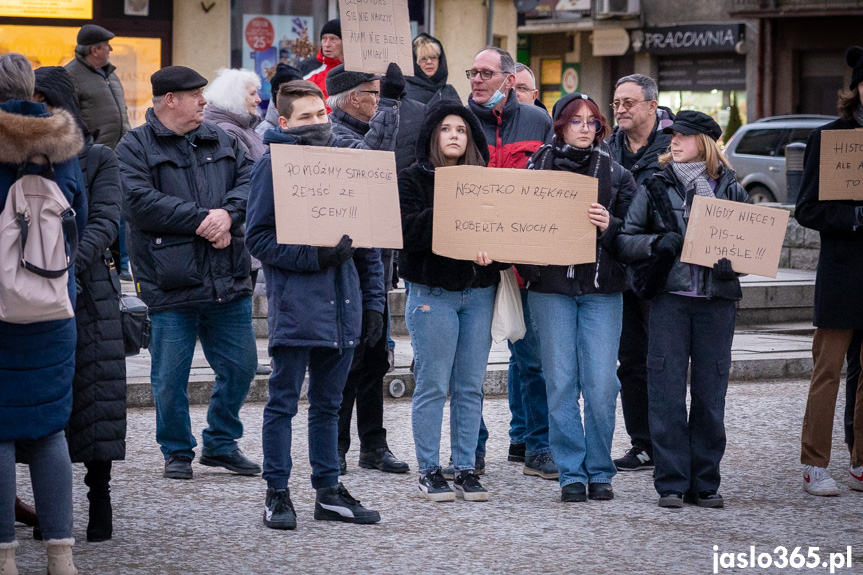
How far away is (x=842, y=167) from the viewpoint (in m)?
6.38

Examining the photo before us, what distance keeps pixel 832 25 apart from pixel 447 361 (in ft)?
85.6

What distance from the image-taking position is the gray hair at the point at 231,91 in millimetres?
7887

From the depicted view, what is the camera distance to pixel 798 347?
34.5 ft

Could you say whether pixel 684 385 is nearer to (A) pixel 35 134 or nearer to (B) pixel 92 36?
(A) pixel 35 134

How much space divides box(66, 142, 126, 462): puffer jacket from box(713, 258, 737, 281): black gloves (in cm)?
274

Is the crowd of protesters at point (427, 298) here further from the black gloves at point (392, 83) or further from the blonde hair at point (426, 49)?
the blonde hair at point (426, 49)

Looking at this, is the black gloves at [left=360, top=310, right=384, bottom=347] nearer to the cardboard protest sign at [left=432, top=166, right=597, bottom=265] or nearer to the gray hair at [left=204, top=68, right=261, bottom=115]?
the cardboard protest sign at [left=432, top=166, right=597, bottom=265]

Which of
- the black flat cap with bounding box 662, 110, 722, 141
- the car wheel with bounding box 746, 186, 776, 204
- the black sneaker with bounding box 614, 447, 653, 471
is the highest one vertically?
the black flat cap with bounding box 662, 110, 722, 141

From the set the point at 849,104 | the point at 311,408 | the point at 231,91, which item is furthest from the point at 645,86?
the point at 311,408

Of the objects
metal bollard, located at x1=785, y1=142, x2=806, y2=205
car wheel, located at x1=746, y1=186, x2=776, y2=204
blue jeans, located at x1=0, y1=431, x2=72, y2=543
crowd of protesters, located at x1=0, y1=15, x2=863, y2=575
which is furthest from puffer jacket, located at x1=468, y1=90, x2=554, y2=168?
car wheel, located at x1=746, y1=186, x2=776, y2=204

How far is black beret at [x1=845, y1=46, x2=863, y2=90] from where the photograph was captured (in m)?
6.40

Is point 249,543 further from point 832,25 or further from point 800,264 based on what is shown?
point 832,25

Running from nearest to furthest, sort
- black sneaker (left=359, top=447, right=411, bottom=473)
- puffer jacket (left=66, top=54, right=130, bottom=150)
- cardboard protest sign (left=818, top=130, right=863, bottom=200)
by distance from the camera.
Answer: cardboard protest sign (left=818, top=130, right=863, bottom=200), black sneaker (left=359, top=447, right=411, bottom=473), puffer jacket (left=66, top=54, right=130, bottom=150)

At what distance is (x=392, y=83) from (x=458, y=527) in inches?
100
